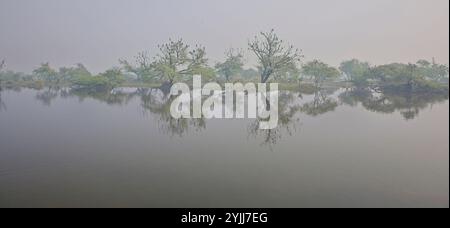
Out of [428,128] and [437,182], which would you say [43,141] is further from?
[428,128]

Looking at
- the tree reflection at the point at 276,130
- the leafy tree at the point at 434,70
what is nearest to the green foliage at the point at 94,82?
the tree reflection at the point at 276,130

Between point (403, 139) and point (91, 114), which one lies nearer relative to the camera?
point (403, 139)

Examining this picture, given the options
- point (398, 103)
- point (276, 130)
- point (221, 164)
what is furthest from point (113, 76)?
point (221, 164)

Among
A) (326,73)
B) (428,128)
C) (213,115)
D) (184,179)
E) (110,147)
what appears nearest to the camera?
(184,179)

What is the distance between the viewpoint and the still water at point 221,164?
3.94m

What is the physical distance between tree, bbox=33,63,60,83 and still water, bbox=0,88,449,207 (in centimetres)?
2643

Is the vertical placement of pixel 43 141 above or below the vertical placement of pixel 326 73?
below

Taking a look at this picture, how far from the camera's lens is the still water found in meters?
3.94

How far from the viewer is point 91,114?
10.8 metres

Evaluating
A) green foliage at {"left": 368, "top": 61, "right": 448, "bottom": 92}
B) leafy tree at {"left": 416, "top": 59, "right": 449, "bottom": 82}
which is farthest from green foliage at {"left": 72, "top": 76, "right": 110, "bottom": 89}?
leafy tree at {"left": 416, "top": 59, "right": 449, "bottom": 82}

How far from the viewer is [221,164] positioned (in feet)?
17.3

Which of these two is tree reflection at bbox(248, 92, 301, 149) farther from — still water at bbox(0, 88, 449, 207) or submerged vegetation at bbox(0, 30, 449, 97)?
submerged vegetation at bbox(0, 30, 449, 97)

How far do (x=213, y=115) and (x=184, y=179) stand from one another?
6.30m
